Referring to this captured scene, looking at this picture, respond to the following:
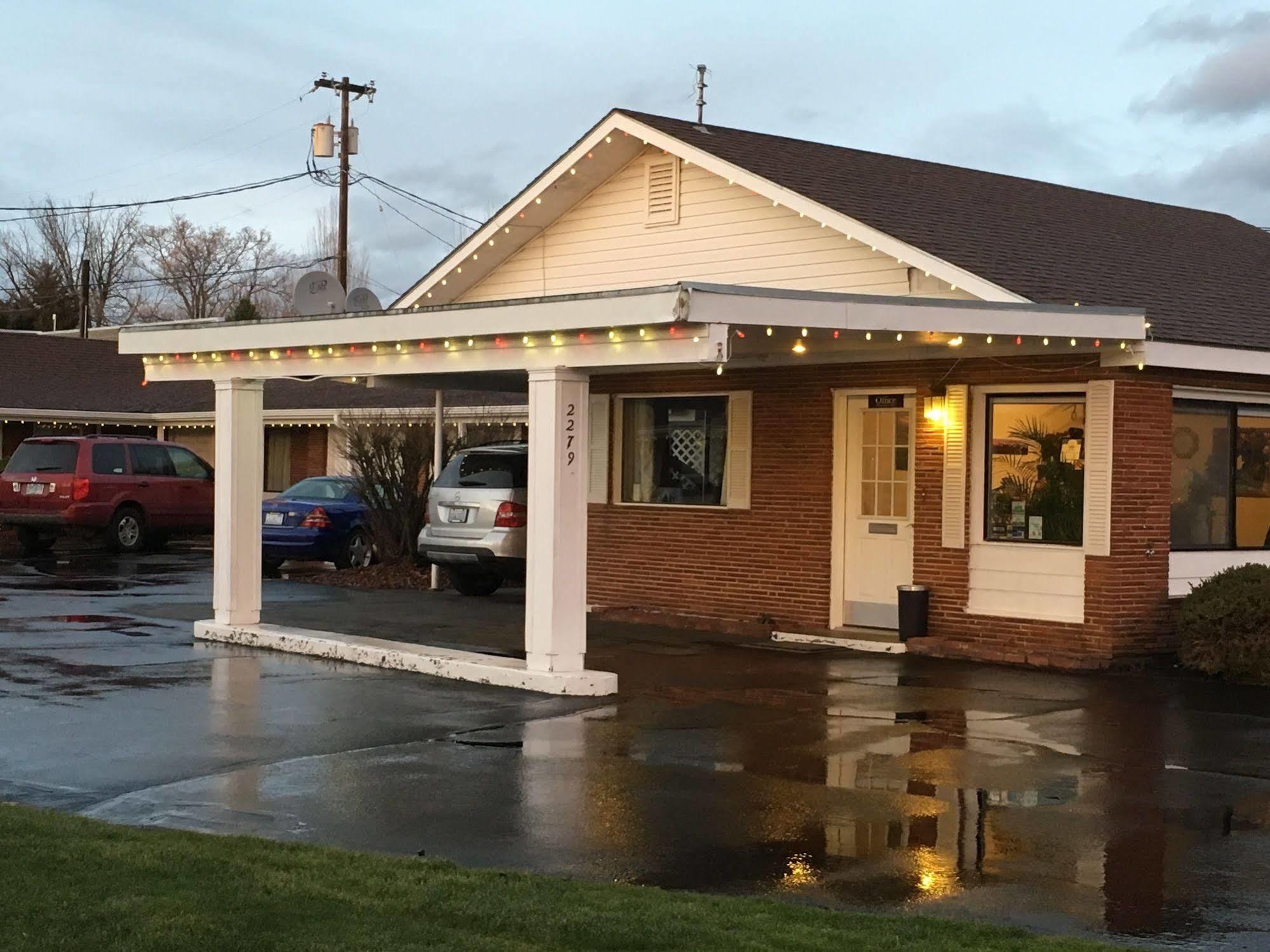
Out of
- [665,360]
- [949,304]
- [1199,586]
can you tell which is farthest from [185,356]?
[1199,586]

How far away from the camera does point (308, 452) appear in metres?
37.1

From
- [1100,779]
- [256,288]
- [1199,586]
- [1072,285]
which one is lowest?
[1100,779]

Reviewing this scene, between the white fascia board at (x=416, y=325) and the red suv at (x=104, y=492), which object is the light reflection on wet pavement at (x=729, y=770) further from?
the red suv at (x=104, y=492)

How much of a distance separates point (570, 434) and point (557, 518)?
660 mm

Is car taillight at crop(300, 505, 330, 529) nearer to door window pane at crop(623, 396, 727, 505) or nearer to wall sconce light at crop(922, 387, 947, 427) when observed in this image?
door window pane at crop(623, 396, 727, 505)

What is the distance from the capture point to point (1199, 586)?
14539 millimetres

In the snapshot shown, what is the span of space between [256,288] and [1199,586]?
190 ft

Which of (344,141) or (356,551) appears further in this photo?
(344,141)

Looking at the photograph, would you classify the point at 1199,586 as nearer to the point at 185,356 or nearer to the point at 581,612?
the point at 581,612

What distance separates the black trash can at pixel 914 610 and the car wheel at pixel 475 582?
258 inches

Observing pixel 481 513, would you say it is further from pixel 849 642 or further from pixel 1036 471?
pixel 1036 471

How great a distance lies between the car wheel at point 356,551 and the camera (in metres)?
24.2

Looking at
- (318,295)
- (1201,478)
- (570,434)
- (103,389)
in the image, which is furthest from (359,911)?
(103,389)

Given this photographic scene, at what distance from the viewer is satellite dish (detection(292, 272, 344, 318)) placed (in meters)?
17.3
